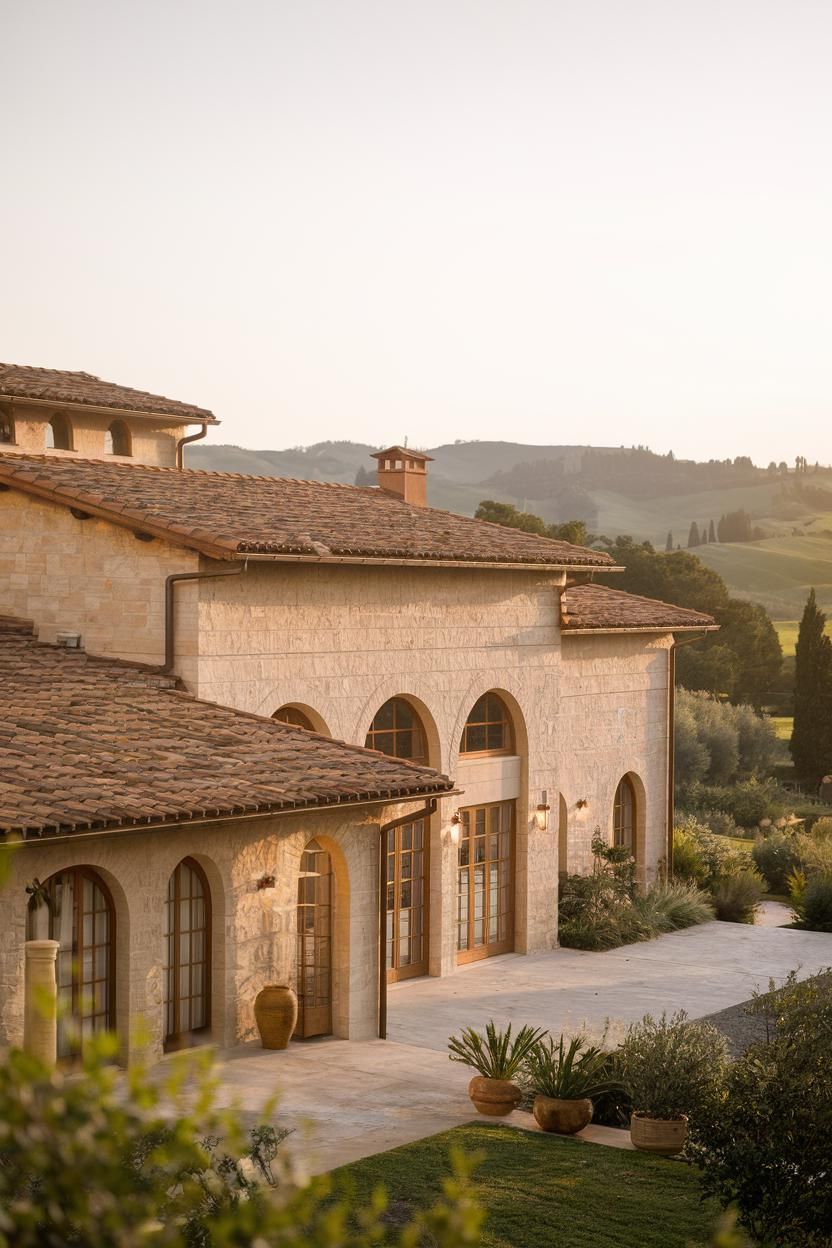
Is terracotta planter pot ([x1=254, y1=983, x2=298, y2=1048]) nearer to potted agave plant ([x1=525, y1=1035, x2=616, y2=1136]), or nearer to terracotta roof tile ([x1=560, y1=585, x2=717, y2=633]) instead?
potted agave plant ([x1=525, y1=1035, x2=616, y2=1136])

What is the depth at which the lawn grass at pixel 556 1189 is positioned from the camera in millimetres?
11328

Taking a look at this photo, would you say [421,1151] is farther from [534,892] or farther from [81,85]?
[81,85]

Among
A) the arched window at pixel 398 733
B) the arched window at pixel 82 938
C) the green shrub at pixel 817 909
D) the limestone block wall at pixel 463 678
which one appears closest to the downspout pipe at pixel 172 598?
the limestone block wall at pixel 463 678

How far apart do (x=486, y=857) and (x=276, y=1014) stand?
7.09 metres

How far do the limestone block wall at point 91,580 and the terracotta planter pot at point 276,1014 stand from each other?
3.91m

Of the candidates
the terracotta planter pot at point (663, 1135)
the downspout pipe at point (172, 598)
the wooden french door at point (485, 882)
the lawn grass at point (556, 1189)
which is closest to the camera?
the lawn grass at point (556, 1189)

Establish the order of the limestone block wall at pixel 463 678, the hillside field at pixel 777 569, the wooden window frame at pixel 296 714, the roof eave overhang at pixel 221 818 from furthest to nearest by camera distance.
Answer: the hillside field at pixel 777 569
the wooden window frame at pixel 296 714
the limestone block wall at pixel 463 678
the roof eave overhang at pixel 221 818

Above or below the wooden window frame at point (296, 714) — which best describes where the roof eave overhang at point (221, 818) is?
below

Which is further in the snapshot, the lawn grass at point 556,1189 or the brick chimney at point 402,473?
the brick chimney at point 402,473

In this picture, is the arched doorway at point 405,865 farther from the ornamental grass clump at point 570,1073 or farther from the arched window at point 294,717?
the ornamental grass clump at point 570,1073

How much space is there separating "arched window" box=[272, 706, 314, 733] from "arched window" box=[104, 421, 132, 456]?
9.19 m

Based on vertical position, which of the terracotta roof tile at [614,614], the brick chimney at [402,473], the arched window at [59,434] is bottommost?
the terracotta roof tile at [614,614]

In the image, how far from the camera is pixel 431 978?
21281mm

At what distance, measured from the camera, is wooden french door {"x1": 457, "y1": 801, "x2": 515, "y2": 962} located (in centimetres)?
2234
